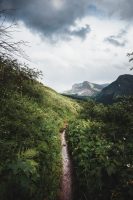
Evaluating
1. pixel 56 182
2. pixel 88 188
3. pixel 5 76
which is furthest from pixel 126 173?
pixel 5 76

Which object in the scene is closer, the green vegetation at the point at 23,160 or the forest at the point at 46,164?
the green vegetation at the point at 23,160

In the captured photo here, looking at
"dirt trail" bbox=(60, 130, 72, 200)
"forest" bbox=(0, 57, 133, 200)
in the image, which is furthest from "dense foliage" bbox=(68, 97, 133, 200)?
"dirt trail" bbox=(60, 130, 72, 200)

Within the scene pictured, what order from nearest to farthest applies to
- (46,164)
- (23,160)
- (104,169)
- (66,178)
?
(23,160)
(104,169)
(46,164)
(66,178)

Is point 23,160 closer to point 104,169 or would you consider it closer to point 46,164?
point 46,164

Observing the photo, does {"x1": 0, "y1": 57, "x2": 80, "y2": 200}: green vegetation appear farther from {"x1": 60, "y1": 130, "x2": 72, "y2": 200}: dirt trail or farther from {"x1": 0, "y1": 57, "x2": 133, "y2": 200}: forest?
{"x1": 60, "y1": 130, "x2": 72, "y2": 200}: dirt trail

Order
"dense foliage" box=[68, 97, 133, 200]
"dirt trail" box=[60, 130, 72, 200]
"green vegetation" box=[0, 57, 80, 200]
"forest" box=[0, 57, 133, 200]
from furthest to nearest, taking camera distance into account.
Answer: "dirt trail" box=[60, 130, 72, 200] < "dense foliage" box=[68, 97, 133, 200] < "forest" box=[0, 57, 133, 200] < "green vegetation" box=[0, 57, 80, 200]

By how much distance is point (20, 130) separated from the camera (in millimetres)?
12258

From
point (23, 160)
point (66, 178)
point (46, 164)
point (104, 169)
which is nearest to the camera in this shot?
point (23, 160)

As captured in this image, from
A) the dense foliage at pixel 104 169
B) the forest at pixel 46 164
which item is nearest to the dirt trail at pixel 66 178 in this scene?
the forest at pixel 46 164

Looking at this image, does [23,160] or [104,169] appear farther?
[104,169]

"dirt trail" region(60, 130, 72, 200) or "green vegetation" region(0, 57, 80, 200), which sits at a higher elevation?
"green vegetation" region(0, 57, 80, 200)

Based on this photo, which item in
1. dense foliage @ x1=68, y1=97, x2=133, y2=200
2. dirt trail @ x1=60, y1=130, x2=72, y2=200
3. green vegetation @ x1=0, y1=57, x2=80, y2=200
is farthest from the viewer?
dirt trail @ x1=60, y1=130, x2=72, y2=200

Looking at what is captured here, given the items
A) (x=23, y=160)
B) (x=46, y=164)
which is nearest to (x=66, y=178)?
(x=46, y=164)

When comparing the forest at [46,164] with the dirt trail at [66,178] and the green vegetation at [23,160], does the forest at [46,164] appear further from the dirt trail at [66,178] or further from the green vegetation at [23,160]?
the dirt trail at [66,178]
